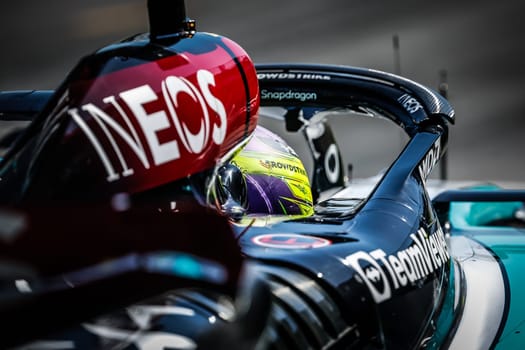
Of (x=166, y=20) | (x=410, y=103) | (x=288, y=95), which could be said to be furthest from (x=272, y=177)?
(x=166, y=20)

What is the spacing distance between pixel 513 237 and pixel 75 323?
2.14 meters

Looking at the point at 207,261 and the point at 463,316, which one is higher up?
the point at 207,261

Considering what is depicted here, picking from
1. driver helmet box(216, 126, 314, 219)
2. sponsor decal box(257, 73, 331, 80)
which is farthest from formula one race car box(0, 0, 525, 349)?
sponsor decal box(257, 73, 331, 80)

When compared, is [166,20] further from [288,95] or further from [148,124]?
[288,95]

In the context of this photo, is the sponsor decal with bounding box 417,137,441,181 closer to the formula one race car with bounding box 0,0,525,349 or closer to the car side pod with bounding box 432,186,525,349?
the formula one race car with bounding box 0,0,525,349

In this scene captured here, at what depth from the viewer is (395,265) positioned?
1.35m

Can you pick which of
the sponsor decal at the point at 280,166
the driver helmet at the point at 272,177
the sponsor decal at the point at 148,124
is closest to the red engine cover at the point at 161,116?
the sponsor decal at the point at 148,124

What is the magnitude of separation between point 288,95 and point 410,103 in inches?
21.2

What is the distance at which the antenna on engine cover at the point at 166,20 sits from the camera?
1228mm

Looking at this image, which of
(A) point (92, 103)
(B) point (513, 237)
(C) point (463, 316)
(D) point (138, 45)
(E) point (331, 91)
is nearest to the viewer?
(A) point (92, 103)

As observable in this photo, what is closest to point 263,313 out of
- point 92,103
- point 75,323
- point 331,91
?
point 75,323

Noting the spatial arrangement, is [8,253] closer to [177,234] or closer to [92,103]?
[177,234]

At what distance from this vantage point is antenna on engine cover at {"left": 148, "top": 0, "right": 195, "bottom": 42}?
123cm

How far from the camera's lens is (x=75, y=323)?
70cm
